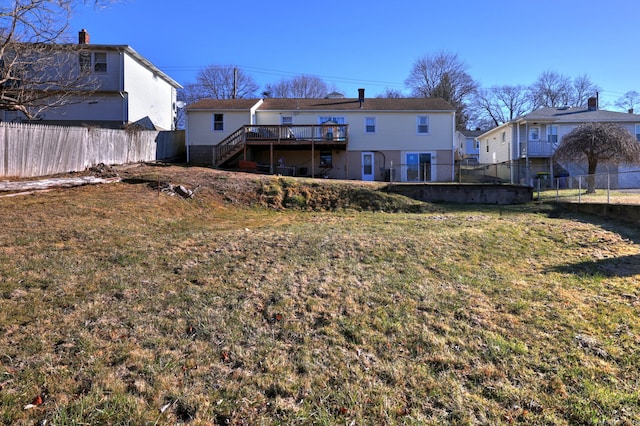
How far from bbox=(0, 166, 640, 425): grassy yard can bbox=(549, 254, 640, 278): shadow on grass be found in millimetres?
57

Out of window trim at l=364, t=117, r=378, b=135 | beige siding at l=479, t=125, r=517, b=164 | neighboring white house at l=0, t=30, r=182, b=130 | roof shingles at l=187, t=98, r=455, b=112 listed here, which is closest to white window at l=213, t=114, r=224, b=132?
roof shingles at l=187, t=98, r=455, b=112

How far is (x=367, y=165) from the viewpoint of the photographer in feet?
80.6

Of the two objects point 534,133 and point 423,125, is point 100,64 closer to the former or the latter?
point 423,125

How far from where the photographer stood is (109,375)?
3.21 meters

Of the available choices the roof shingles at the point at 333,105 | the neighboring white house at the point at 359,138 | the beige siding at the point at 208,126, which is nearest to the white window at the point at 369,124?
the neighboring white house at the point at 359,138

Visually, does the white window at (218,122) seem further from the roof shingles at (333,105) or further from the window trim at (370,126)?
the window trim at (370,126)

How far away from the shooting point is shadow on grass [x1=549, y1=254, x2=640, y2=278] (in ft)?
23.2

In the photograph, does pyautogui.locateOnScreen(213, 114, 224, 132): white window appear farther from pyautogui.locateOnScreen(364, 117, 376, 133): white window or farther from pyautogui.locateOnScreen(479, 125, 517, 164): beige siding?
pyautogui.locateOnScreen(479, 125, 517, 164): beige siding

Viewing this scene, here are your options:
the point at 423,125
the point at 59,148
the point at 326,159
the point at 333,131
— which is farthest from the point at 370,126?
the point at 59,148

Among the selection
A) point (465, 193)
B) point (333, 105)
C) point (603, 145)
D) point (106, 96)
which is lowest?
point (465, 193)

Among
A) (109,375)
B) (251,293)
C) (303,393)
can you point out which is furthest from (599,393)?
(109,375)

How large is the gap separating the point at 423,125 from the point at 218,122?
13227mm

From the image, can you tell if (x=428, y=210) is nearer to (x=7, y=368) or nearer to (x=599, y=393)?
(x=599, y=393)

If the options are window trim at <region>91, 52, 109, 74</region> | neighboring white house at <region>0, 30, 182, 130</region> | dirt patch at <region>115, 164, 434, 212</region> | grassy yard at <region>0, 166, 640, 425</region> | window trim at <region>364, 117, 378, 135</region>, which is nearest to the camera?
grassy yard at <region>0, 166, 640, 425</region>
